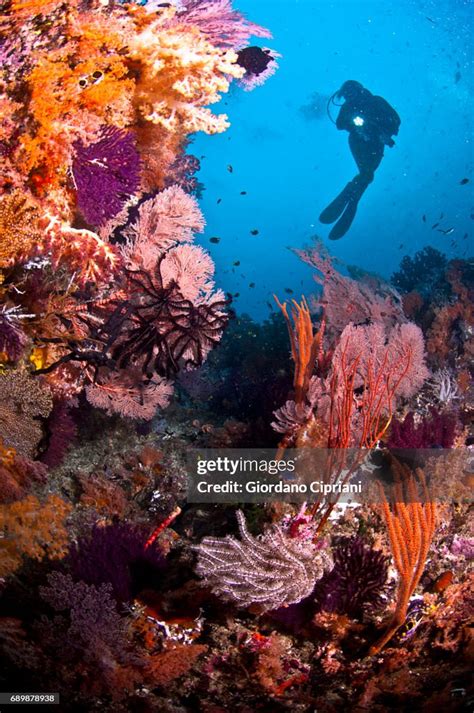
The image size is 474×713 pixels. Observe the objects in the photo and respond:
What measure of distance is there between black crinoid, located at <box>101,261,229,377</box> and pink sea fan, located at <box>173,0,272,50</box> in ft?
7.27

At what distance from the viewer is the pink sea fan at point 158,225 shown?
411 centimetres

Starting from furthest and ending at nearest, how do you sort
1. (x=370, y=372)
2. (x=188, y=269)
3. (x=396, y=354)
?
(x=396, y=354) < (x=188, y=269) < (x=370, y=372)

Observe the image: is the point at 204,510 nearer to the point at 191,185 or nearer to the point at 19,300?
the point at 19,300

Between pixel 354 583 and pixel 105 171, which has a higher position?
pixel 105 171

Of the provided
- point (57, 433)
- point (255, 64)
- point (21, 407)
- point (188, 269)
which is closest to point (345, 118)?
point (255, 64)

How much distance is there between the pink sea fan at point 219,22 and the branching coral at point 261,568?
4.27 metres

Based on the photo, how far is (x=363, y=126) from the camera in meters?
14.1

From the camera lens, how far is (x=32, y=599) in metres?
3.35

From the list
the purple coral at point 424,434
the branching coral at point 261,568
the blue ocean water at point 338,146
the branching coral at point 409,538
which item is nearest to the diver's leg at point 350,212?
the purple coral at point 424,434

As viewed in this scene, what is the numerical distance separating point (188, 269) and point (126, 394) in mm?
1634

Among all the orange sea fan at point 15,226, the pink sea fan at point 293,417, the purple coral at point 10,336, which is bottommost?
the pink sea fan at point 293,417

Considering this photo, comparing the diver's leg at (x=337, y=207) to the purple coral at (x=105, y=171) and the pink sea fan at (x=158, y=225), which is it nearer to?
the pink sea fan at (x=158, y=225)

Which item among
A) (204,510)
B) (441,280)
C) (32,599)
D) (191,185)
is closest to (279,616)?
(204,510)

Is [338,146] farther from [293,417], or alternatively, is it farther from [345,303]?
Result: [293,417]
